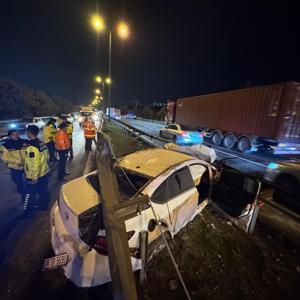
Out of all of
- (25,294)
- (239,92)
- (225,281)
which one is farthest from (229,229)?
(239,92)

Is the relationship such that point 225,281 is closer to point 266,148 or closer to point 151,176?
point 151,176

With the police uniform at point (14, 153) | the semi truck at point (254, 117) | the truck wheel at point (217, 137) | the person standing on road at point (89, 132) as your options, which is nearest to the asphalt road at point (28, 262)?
the police uniform at point (14, 153)

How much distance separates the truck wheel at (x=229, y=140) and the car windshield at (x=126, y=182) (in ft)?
39.0

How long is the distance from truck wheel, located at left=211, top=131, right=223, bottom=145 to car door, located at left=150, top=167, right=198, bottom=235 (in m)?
12.3

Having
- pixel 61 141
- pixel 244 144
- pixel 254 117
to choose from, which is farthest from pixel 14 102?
pixel 254 117

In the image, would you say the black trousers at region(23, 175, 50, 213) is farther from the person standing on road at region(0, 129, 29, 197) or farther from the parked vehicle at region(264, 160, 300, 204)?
the parked vehicle at region(264, 160, 300, 204)

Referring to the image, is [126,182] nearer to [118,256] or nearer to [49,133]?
[118,256]

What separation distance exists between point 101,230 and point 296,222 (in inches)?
179

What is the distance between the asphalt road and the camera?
2.36 meters

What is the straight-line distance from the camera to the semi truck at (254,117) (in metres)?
9.88

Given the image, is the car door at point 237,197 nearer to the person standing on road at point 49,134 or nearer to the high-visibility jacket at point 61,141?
the high-visibility jacket at point 61,141

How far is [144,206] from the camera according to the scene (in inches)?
95.0

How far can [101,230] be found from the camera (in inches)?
87.2

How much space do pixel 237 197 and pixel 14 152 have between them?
4650mm
